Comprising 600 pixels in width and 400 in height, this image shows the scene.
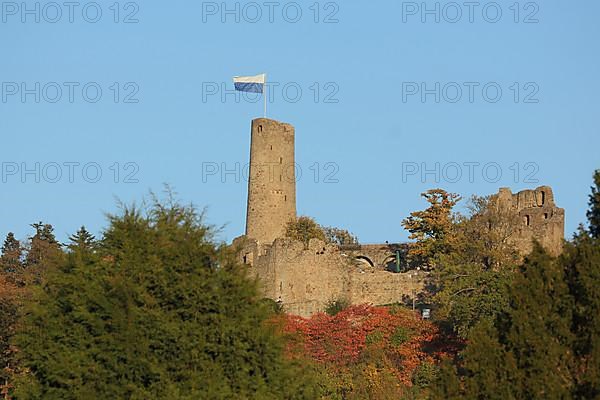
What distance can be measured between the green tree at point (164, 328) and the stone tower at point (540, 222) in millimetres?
26649

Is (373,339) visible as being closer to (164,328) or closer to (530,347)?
(164,328)

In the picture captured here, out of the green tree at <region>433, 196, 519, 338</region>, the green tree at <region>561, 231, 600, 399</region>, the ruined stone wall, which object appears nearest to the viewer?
the green tree at <region>561, 231, 600, 399</region>

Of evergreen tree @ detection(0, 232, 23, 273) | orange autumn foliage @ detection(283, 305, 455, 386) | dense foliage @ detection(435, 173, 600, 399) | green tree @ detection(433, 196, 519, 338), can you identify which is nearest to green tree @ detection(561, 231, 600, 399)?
dense foliage @ detection(435, 173, 600, 399)

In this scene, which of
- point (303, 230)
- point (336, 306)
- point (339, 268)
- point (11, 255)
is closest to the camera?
point (336, 306)

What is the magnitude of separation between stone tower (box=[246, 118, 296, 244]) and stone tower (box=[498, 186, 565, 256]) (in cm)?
1076

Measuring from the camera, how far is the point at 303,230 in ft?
214

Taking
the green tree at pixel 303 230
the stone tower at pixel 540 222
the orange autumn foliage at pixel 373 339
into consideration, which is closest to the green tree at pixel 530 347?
the orange autumn foliage at pixel 373 339

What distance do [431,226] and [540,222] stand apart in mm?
5907

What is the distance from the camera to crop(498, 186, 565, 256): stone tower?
180 feet

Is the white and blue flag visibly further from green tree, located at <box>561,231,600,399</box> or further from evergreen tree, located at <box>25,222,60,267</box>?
green tree, located at <box>561,231,600,399</box>

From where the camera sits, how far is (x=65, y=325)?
30.2m

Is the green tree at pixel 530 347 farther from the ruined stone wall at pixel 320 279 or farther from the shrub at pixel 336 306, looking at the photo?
the ruined stone wall at pixel 320 279

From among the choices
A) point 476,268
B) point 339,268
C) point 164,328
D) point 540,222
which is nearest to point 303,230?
point 339,268

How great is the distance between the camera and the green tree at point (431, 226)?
59844 millimetres
